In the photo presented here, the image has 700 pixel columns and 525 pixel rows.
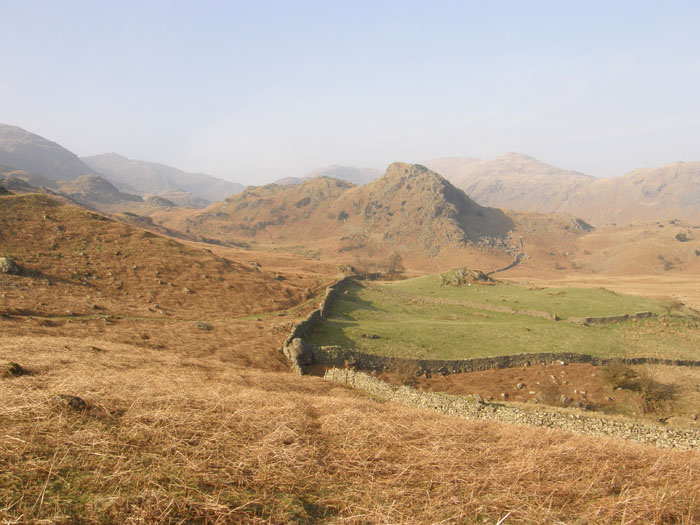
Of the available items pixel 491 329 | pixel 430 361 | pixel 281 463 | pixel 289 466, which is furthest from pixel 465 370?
pixel 281 463

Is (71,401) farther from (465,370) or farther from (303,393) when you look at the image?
(465,370)

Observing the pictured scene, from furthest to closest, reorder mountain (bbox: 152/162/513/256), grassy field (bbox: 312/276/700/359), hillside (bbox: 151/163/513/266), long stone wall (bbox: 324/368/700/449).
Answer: mountain (bbox: 152/162/513/256) → hillside (bbox: 151/163/513/266) → grassy field (bbox: 312/276/700/359) → long stone wall (bbox: 324/368/700/449)

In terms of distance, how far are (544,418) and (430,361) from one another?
8228mm

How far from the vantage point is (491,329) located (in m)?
26.7

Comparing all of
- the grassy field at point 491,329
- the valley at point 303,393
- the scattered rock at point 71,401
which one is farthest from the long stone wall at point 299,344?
the scattered rock at point 71,401

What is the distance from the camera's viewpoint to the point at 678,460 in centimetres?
647

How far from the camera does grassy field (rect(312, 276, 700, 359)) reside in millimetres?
23094

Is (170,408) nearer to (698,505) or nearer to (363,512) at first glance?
(363,512)

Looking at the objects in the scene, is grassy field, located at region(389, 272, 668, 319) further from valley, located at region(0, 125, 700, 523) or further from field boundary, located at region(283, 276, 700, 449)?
field boundary, located at region(283, 276, 700, 449)

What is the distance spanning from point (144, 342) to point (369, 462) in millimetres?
17616

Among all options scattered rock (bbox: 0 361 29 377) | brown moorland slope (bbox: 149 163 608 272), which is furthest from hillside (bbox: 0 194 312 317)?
brown moorland slope (bbox: 149 163 608 272)

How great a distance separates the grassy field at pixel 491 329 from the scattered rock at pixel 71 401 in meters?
16.5

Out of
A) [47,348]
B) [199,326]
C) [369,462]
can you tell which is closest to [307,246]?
[199,326]

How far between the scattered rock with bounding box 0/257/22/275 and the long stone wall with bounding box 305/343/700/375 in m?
24.1
